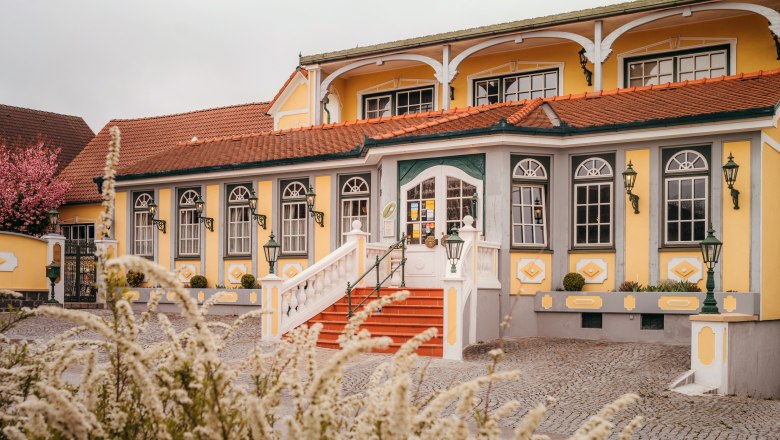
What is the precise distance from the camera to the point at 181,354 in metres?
3.11

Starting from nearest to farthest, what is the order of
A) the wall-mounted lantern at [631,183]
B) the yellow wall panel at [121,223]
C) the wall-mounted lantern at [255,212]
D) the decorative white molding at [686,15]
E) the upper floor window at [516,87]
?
1. the wall-mounted lantern at [631,183]
2. the decorative white molding at [686,15]
3. the wall-mounted lantern at [255,212]
4. the upper floor window at [516,87]
5. the yellow wall panel at [121,223]

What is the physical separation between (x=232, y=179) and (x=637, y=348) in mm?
11506

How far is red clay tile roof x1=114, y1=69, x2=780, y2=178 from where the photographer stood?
53.4 feet

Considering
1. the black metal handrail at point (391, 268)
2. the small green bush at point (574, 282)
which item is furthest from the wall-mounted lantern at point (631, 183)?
the black metal handrail at point (391, 268)

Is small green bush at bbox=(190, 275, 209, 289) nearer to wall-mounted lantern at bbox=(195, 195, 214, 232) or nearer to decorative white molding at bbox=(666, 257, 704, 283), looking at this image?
wall-mounted lantern at bbox=(195, 195, 214, 232)

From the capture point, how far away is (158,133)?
3038 centimetres

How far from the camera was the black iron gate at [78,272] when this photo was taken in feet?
76.6

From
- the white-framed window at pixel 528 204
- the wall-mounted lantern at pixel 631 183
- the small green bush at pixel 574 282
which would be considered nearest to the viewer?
the wall-mounted lantern at pixel 631 183

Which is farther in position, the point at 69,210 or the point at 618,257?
the point at 69,210

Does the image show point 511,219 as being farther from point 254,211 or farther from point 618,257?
point 254,211

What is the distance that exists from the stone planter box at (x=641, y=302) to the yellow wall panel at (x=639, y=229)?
56 cm

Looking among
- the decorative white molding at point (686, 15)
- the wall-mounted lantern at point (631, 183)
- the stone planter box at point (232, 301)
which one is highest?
the decorative white molding at point (686, 15)

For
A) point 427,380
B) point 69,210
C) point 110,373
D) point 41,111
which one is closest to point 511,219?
point 427,380

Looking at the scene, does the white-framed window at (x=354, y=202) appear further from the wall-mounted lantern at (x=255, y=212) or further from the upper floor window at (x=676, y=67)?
the upper floor window at (x=676, y=67)
